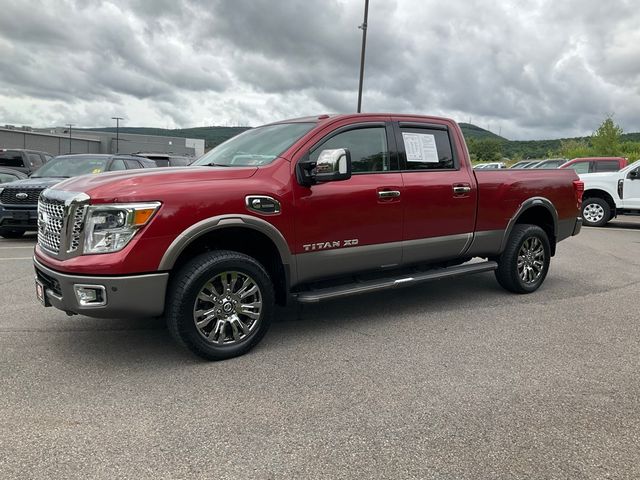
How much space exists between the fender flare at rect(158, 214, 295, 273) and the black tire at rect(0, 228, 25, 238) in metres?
7.89

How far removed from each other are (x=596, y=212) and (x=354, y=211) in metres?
11.7

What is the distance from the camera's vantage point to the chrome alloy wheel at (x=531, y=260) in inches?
235

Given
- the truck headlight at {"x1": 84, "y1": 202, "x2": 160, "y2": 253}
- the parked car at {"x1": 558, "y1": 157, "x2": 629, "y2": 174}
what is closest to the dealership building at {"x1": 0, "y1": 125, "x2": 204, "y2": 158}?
the parked car at {"x1": 558, "y1": 157, "x2": 629, "y2": 174}

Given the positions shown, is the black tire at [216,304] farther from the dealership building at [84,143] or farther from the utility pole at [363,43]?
the dealership building at [84,143]

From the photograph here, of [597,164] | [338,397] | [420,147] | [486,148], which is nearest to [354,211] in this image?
[420,147]

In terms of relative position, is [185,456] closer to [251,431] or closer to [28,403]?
[251,431]

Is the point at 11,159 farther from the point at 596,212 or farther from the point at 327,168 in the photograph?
the point at 596,212

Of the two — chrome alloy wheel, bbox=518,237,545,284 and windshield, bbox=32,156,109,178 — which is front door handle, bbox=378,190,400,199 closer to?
chrome alloy wheel, bbox=518,237,545,284

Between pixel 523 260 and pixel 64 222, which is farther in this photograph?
pixel 523 260

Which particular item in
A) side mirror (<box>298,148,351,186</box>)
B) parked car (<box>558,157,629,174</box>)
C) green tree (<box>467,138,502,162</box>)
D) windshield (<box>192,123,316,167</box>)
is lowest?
side mirror (<box>298,148,351,186</box>)

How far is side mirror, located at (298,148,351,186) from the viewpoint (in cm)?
400

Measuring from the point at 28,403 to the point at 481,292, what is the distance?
15.8 feet

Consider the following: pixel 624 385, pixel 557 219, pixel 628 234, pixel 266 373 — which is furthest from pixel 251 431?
pixel 628 234

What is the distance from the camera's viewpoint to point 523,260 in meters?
5.98
